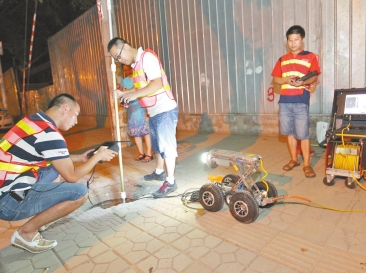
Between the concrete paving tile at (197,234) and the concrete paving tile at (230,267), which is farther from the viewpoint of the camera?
the concrete paving tile at (197,234)

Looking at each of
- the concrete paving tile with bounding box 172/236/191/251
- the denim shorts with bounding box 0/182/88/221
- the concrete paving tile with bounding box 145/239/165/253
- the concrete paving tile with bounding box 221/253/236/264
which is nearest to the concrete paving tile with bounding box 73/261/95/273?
the concrete paving tile with bounding box 145/239/165/253

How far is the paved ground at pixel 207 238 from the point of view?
2.13m

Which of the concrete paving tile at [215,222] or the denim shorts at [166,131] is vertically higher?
the denim shorts at [166,131]

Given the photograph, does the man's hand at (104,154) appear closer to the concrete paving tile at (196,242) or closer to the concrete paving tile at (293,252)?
the concrete paving tile at (196,242)

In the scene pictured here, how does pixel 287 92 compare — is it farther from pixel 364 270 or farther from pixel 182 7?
pixel 182 7

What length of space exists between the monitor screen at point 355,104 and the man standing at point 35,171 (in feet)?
10.3

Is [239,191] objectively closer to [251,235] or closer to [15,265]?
[251,235]

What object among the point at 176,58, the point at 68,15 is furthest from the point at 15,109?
the point at 176,58

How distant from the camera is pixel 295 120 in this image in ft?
13.0

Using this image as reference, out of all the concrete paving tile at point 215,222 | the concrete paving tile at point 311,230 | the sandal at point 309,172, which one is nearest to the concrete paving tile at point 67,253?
the concrete paving tile at point 215,222

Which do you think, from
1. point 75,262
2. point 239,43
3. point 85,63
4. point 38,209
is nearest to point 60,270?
point 75,262

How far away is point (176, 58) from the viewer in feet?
26.8

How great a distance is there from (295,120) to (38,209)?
352cm

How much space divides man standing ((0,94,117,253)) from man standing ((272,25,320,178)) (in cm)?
274
